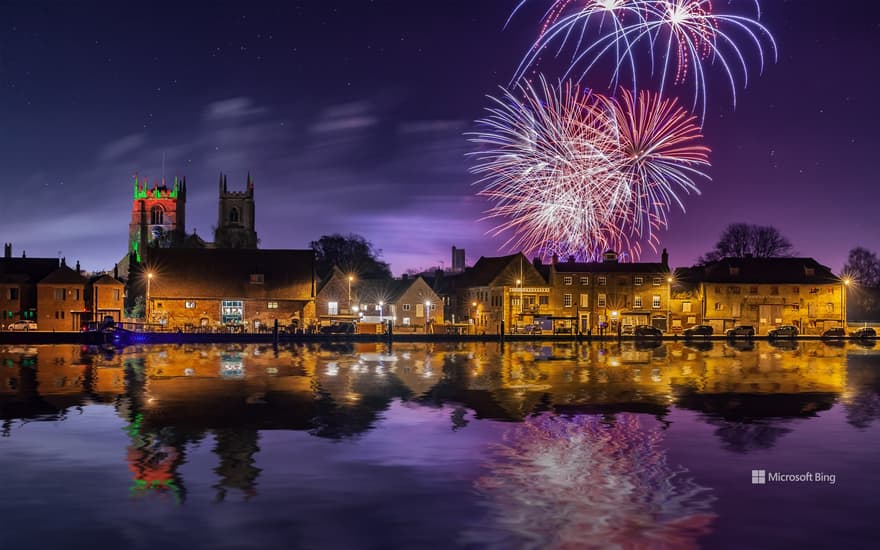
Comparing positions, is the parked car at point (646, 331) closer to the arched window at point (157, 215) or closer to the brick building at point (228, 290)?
the brick building at point (228, 290)

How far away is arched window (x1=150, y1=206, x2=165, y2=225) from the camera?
194 metres

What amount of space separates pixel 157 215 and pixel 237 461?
18672 cm

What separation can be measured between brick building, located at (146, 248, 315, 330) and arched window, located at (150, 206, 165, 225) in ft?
356

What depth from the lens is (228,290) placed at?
286 ft

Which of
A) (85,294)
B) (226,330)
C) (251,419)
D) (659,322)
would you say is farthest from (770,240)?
(251,419)

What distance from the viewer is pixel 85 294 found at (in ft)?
307

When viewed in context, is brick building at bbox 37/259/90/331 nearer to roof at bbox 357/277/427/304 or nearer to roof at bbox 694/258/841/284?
roof at bbox 357/277/427/304

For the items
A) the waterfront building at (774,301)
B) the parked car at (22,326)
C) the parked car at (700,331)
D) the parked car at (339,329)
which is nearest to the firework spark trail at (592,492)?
the parked car at (339,329)

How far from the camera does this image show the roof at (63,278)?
9069cm

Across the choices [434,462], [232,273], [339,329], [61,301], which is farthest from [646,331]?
[434,462]

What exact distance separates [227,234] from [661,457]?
471 ft

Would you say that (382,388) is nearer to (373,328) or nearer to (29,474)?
(29,474)

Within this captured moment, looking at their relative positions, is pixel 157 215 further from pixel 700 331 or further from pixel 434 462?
pixel 434 462

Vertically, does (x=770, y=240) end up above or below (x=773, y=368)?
above
